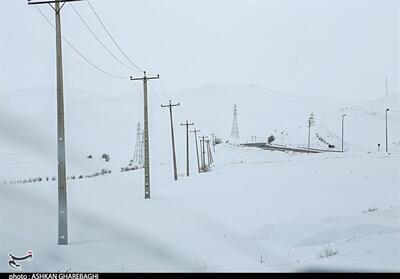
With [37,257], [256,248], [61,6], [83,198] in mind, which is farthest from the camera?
[83,198]

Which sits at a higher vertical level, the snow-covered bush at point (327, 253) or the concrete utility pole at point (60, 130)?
the concrete utility pole at point (60, 130)

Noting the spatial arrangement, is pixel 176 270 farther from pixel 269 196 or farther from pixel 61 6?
pixel 269 196

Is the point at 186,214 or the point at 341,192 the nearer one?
the point at 186,214

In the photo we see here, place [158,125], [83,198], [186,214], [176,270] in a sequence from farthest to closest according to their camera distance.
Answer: [158,125] → [83,198] → [186,214] → [176,270]

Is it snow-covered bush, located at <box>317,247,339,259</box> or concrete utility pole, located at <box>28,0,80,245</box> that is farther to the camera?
concrete utility pole, located at <box>28,0,80,245</box>

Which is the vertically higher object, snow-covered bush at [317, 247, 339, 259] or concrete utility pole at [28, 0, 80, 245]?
concrete utility pole at [28, 0, 80, 245]

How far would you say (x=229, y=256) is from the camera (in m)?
10.2

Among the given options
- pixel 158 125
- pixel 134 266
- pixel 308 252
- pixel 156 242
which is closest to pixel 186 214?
pixel 156 242

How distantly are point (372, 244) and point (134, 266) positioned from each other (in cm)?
494

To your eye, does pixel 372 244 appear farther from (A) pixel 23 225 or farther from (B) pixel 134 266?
(A) pixel 23 225

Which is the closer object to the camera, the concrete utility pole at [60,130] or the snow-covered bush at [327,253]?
the snow-covered bush at [327,253]

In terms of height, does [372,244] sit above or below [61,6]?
below

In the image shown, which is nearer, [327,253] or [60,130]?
[327,253]

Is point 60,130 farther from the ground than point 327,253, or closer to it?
farther from the ground
